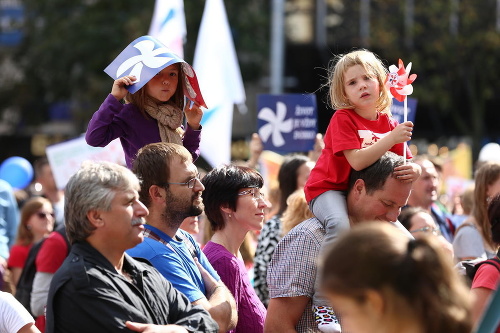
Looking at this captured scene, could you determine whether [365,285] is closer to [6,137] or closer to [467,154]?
[467,154]

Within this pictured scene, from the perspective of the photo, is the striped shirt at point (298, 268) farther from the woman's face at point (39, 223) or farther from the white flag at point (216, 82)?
the white flag at point (216, 82)

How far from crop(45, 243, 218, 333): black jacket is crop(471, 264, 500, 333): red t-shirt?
4.32 feet

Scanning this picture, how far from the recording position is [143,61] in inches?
194

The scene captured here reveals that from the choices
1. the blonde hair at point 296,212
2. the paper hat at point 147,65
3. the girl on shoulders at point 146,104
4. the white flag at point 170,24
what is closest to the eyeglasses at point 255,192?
the girl on shoulders at point 146,104

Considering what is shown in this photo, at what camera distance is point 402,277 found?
98.2 inches

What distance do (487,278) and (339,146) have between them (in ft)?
3.33

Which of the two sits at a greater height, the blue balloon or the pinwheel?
the pinwheel

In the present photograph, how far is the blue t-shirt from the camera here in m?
4.00

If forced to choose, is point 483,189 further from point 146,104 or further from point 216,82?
point 216,82

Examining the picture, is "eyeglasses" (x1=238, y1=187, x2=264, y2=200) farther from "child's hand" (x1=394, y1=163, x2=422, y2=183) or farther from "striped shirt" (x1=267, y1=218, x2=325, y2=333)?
"child's hand" (x1=394, y1=163, x2=422, y2=183)

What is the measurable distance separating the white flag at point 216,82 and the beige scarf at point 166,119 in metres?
4.18

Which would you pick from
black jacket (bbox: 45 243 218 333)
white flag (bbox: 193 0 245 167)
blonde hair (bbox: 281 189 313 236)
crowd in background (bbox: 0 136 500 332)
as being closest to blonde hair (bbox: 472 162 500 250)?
crowd in background (bbox: 0 136 500 332)

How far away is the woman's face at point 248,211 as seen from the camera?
16.6ft

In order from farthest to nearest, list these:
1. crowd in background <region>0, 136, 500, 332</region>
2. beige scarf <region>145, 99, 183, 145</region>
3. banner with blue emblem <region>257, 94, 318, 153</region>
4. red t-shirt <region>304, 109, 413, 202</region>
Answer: banner with blue emblem <region>257, 94, 318, 153</region>, beige scarf <region>145, 99, 183, 145</region>, red t-shirt <region>304, 109, 413, 202</region>, crowd in background <region>0, 136, 500, 332</region>
